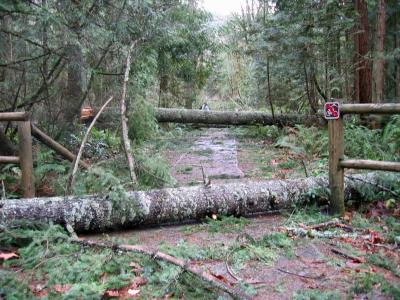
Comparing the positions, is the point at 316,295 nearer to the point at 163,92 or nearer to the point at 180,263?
the point at 180,263

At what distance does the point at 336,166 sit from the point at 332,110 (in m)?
0.71

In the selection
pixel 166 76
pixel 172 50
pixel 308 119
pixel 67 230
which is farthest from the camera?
pixel 166 76

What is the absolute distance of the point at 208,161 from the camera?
9703 mm

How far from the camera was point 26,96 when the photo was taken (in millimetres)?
7426

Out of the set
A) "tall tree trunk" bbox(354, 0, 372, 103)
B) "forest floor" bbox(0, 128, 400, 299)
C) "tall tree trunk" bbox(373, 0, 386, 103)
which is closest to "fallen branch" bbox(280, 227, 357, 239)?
"forest floor" bbox(0, 128, 400, 299)

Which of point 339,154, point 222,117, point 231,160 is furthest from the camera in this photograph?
point 222,117

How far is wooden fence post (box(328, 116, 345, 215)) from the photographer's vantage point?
5.24m

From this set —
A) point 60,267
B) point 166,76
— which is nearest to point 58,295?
point 60,267

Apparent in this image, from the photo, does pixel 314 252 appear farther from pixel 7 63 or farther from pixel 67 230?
pixel 7 63

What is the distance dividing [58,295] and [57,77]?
17.2 ft

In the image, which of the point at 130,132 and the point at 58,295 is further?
the point at 130,132

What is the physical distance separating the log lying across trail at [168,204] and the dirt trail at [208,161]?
0.62 m

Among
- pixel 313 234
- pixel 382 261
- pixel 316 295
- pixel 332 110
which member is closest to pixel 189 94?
pixel 332 110

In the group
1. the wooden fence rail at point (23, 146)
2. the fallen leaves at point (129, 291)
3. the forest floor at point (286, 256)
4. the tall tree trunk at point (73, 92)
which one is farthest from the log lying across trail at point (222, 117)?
the fallen leaves at point (129, 291)
